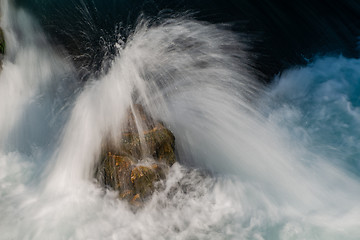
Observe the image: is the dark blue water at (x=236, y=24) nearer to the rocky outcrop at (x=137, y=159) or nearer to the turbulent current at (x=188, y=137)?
the turbulent current at (x=188, y=137)

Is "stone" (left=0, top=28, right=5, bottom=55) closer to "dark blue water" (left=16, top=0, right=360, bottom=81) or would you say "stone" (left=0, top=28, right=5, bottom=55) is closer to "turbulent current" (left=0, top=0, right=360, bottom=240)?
"turbulent current" (left=0, top=0, right=360, bottom=240)

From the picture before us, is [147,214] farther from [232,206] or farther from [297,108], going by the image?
[297,108]

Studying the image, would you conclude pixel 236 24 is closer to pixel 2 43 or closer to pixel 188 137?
pixel 188 137

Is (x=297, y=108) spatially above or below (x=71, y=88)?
above

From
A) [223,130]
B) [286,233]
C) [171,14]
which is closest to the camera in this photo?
[286,233]

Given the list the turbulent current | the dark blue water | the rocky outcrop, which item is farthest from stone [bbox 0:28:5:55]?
the rocky outcrop

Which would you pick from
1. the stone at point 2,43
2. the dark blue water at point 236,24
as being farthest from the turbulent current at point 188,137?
the dark blue water at point 236,24

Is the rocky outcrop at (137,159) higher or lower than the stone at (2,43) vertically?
lower

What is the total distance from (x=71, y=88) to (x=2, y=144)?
187cm

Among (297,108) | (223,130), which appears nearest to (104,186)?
(223,130)

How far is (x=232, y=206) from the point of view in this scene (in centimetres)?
462

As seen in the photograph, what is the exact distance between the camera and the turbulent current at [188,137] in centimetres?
436

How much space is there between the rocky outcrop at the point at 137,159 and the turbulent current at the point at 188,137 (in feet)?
0.65

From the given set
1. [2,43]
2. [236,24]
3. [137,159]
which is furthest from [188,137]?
[2,43]
